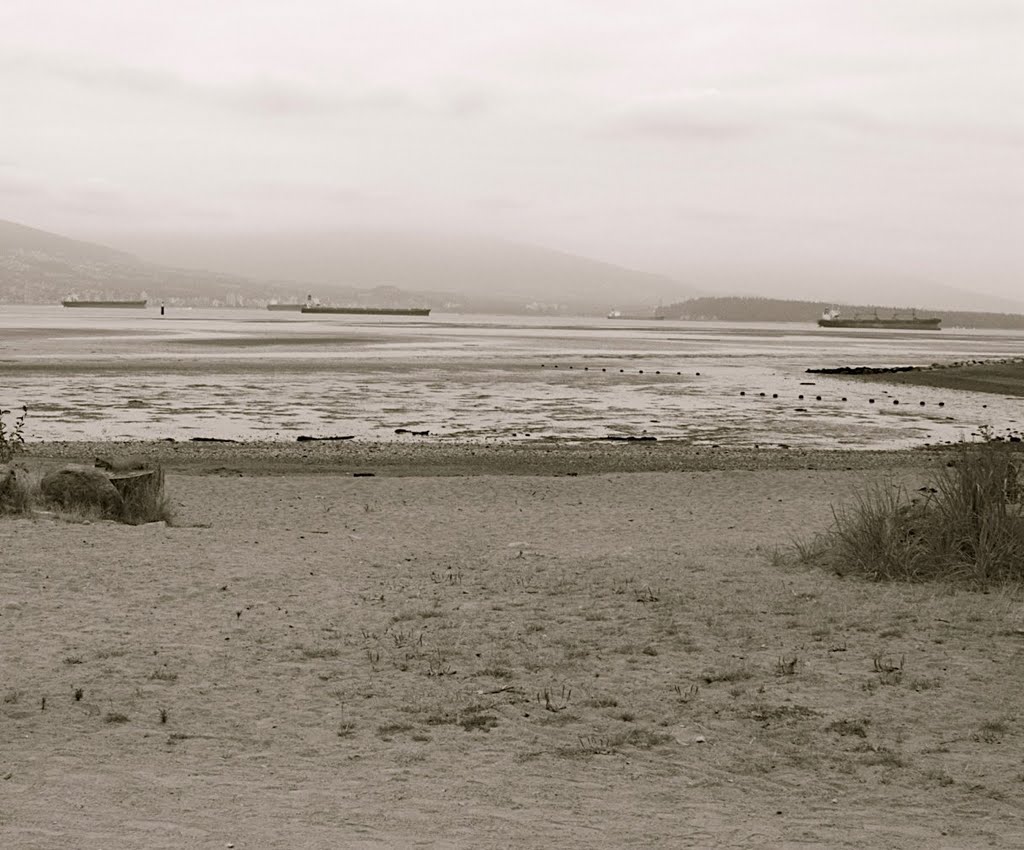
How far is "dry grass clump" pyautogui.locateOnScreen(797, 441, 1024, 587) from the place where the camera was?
10.1m

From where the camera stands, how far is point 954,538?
34.2 feet

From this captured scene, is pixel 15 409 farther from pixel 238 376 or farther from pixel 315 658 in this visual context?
pixel 315 658

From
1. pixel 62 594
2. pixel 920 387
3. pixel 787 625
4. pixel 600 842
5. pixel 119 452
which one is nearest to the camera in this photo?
pixel 600 842

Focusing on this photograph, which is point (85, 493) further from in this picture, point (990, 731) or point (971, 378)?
point (971, 378)

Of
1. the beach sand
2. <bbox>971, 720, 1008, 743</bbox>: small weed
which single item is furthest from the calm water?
<bbox>971, 720, 1008, 743</bbox>: small weed

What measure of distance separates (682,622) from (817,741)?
7.84 ft

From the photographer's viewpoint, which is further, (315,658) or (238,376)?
(238,376)

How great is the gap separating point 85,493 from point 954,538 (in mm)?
9189

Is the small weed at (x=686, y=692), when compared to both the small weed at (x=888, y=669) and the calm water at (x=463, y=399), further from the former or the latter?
the calm water at (x=463, y=399)

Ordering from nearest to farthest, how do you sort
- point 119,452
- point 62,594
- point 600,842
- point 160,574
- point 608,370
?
point 600,842 → point 62,594 → point 160,574 → point 119,452 → point 608,370

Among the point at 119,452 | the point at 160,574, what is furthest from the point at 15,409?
the point at 160,574

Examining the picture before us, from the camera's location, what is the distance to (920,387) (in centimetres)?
4278

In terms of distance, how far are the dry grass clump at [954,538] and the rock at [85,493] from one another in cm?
763

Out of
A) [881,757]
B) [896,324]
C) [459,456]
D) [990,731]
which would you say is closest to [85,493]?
[459,456]
